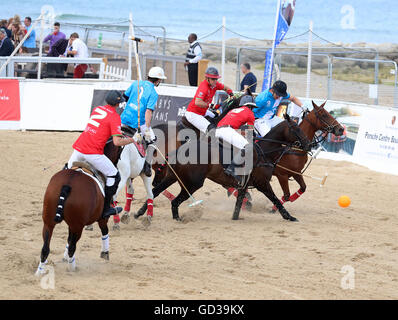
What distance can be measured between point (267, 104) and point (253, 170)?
1.42 metres

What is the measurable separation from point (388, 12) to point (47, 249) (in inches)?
3047

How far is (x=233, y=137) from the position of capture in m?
11.8

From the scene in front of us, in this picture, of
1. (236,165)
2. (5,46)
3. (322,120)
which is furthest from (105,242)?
(5,46)

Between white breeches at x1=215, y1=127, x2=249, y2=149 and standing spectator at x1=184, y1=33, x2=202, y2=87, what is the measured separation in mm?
7911

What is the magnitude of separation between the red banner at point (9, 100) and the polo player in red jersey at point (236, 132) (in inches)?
339

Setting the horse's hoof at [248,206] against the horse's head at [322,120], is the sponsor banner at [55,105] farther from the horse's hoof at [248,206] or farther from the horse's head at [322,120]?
the horse's head at [322,120]

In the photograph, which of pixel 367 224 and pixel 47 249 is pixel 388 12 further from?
pixel 47 249

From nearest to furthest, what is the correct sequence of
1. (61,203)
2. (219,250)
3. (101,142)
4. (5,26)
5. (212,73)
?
(61,203), (101,142), (219,250), (212,73), (5,26)

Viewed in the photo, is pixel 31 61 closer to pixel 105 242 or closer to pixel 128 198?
pixel 128 198

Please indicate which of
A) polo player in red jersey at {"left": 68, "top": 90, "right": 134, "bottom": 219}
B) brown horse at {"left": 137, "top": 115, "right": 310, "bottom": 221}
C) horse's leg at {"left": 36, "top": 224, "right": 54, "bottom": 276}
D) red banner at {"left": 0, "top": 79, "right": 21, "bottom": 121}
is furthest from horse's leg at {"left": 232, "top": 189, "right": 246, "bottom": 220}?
red banner at {"left": 0, "top": 79, "right": 21, "bottom": 121}

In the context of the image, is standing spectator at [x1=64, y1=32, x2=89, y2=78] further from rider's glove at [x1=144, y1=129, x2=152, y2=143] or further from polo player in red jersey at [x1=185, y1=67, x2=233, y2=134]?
rider's glove at [x1=144, y1=129, x2=152, y2=143]

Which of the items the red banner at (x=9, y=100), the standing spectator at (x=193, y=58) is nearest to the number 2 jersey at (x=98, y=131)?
the red banner at (x=9, y=100)

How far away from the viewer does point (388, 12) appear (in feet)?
260
